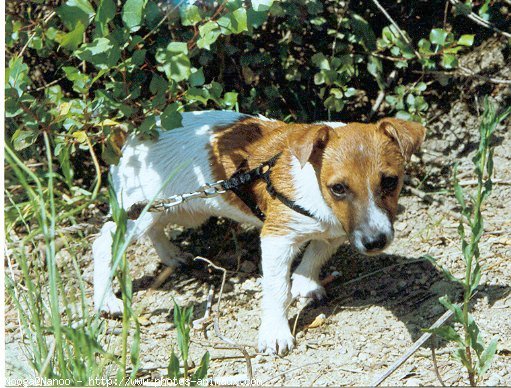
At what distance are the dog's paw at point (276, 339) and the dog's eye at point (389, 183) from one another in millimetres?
1035

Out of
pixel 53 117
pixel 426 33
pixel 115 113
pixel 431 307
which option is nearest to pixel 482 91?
pixel 426 33

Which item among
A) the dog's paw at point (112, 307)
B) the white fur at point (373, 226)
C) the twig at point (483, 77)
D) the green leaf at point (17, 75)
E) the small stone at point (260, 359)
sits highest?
the green leaf at point (17, 75)

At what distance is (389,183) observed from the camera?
3713mm

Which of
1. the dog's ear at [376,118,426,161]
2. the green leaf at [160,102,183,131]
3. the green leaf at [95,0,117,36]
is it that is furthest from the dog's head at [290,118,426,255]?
the green leaf at [95,0,117,36]

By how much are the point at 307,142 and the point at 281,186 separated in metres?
0.52

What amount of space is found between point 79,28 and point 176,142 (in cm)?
120

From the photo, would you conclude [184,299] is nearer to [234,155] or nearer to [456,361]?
[234,155]

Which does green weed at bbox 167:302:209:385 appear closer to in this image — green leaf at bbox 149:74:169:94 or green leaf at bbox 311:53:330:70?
green leaf at bbox 149:74:169:94

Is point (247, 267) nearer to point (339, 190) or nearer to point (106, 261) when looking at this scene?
point (106, 261)

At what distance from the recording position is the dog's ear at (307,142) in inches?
143

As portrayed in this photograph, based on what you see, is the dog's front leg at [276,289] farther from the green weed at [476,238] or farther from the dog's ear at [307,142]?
the green weed at [476,238]

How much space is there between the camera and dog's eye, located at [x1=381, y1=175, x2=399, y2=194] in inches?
145

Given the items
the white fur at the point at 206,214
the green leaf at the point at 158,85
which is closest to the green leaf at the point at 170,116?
the green leaf at the point at 158,85

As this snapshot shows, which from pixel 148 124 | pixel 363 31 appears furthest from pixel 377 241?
pixel 363 31
